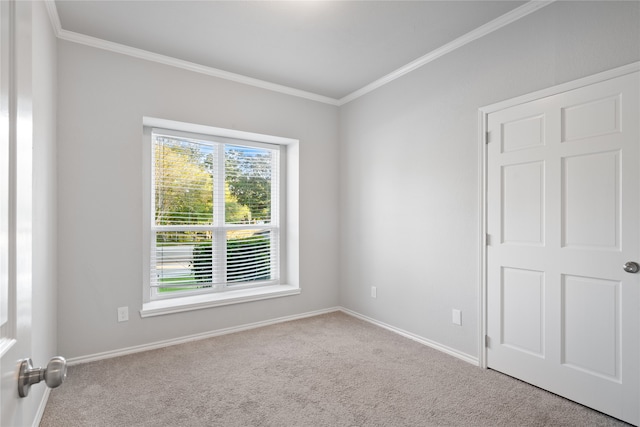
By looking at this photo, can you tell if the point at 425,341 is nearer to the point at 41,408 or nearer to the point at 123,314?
the point at 123,314

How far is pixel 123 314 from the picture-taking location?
9.67 ft

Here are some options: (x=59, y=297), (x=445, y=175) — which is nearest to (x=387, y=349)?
(x=445, y=175)

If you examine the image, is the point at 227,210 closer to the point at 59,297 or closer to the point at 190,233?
the point at 190,233

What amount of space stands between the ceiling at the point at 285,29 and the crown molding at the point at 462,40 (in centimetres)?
4

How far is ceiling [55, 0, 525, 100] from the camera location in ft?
7.93

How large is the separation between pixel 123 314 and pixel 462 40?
12.1 feet

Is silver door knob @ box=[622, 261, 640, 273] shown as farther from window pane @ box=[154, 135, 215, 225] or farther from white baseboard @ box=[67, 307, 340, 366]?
window pane @ box=[154, 135, 215, 225]

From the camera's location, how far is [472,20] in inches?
102

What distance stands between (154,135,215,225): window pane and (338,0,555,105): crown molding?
1.93 meters

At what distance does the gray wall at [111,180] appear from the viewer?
273cm

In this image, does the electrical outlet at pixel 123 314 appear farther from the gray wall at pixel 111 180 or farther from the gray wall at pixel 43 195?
the gray wall at pixel 43 195

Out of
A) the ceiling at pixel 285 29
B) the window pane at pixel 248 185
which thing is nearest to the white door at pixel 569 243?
the ceiling at pixel 285 29

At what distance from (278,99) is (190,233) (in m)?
1.75

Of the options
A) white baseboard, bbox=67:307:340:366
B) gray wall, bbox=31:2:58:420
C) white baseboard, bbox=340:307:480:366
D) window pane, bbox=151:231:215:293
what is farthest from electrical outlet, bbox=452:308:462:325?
gray wall, bbox=31:2:58:420
